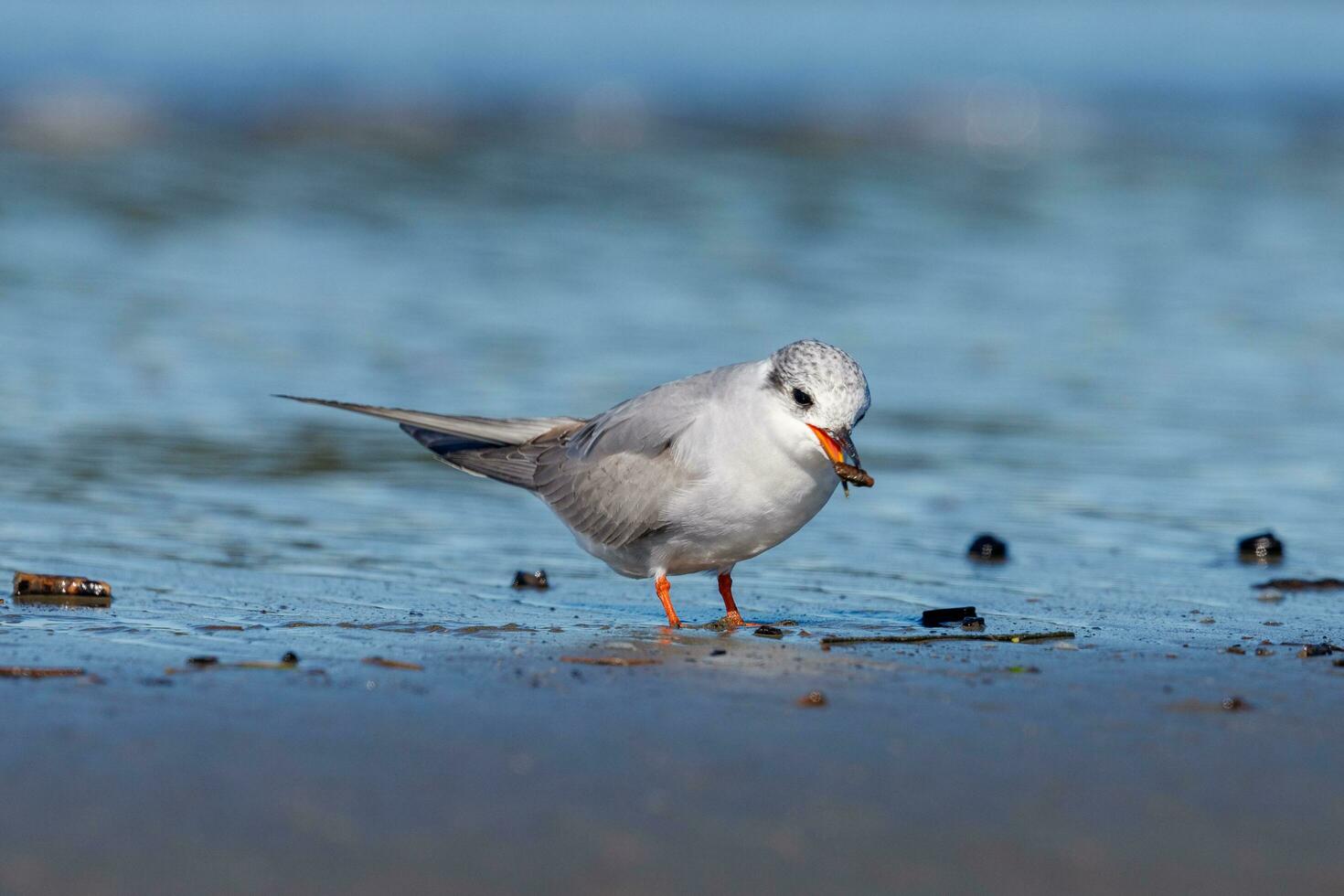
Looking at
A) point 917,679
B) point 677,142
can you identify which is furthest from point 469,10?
point 917,679

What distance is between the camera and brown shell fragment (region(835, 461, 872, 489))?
5070 mm

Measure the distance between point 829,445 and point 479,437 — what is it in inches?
73.6

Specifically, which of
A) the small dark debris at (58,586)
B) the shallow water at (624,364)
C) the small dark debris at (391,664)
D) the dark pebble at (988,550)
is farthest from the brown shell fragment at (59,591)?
the dark pebble at (988,550)

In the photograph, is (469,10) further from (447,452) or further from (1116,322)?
(447,452)

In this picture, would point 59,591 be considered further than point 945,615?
No

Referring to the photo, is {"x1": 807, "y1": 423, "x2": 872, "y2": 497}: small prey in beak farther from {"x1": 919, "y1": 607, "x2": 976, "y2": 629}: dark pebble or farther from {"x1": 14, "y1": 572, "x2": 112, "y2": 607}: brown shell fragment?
{"x1": 14, "y1": 572, "x2": 112, "y2": 607}: brown shell fragment

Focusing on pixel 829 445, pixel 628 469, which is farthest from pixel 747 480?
pixel 628 469

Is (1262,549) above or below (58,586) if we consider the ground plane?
above

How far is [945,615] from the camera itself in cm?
552

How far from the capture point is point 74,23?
93.4ft

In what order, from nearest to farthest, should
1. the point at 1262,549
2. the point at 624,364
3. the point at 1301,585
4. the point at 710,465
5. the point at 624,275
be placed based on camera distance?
the point at 710,465 < the point at 1301,585 < the point at 1262,549 < the point at 624,364 < the point at 624,275

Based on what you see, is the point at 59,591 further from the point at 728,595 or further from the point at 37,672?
the point at 728,595

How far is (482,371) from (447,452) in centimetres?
355

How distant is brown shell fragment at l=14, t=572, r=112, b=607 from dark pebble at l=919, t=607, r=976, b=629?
2.51m
